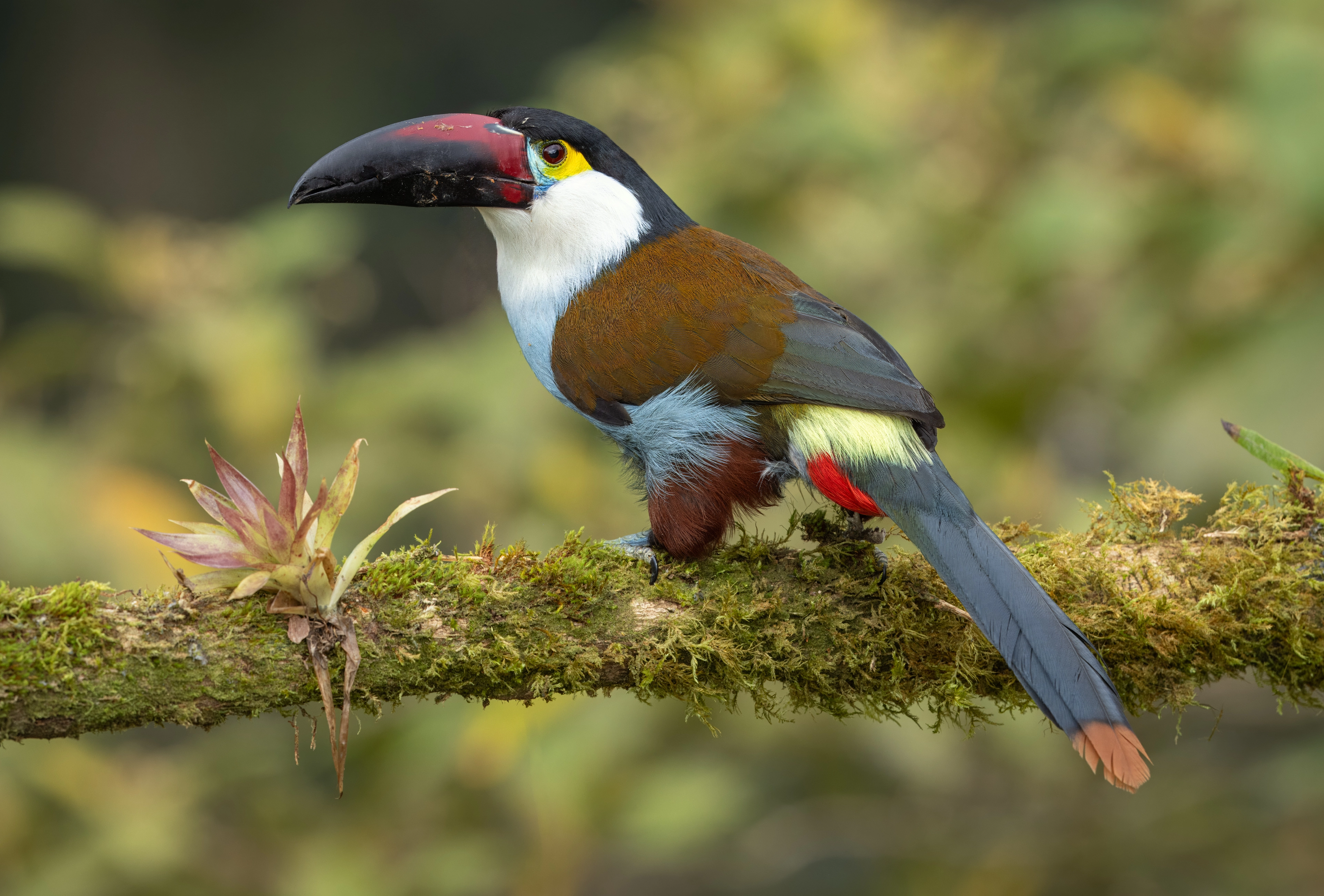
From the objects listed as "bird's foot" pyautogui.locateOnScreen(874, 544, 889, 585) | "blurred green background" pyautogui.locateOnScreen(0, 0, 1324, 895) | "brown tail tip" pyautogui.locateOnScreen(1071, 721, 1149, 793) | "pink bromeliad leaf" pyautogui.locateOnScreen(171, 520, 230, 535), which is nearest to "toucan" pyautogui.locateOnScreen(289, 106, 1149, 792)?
"brown tail tip" pyautogui.locateOnScreen(1071, 721, 1149, 793)

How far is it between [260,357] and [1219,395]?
11.2 ft

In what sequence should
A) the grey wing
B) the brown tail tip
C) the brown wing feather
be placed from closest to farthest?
1. the brown tail tip
2. the grey wing
3. the brown wing feather

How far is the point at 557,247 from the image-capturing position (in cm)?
295

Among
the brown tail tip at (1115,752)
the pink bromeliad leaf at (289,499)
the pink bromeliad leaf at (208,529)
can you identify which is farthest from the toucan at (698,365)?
the pink bromeliad leaf at (208,529)

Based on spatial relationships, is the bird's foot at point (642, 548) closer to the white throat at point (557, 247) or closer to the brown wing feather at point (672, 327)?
the brown wing feather at point (672, 327)

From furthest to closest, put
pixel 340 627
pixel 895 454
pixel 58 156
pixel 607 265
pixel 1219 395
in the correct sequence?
pixel 58 156 → pixel 1219 395 → pixel 607 265 → pixel 895 454 → pixel 340 627

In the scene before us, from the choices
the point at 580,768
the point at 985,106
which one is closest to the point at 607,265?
the point at 580,768

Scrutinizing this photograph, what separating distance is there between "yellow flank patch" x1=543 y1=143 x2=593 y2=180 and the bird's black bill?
0.05m

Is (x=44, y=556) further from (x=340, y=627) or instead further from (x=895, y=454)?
(x=895, y=454)

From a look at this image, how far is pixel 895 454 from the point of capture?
244 centimetres

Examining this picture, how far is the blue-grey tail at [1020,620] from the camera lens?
2004 mm

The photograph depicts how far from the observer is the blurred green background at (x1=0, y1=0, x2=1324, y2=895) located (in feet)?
12.5

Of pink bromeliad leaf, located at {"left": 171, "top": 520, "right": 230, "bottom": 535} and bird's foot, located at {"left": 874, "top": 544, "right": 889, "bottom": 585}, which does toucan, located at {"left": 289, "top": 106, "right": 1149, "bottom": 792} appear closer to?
bird's foot, located at {"left": 874, "top": 544, "right": 889, "bottom": 585}

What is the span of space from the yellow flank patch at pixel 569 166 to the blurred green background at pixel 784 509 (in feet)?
1.93
